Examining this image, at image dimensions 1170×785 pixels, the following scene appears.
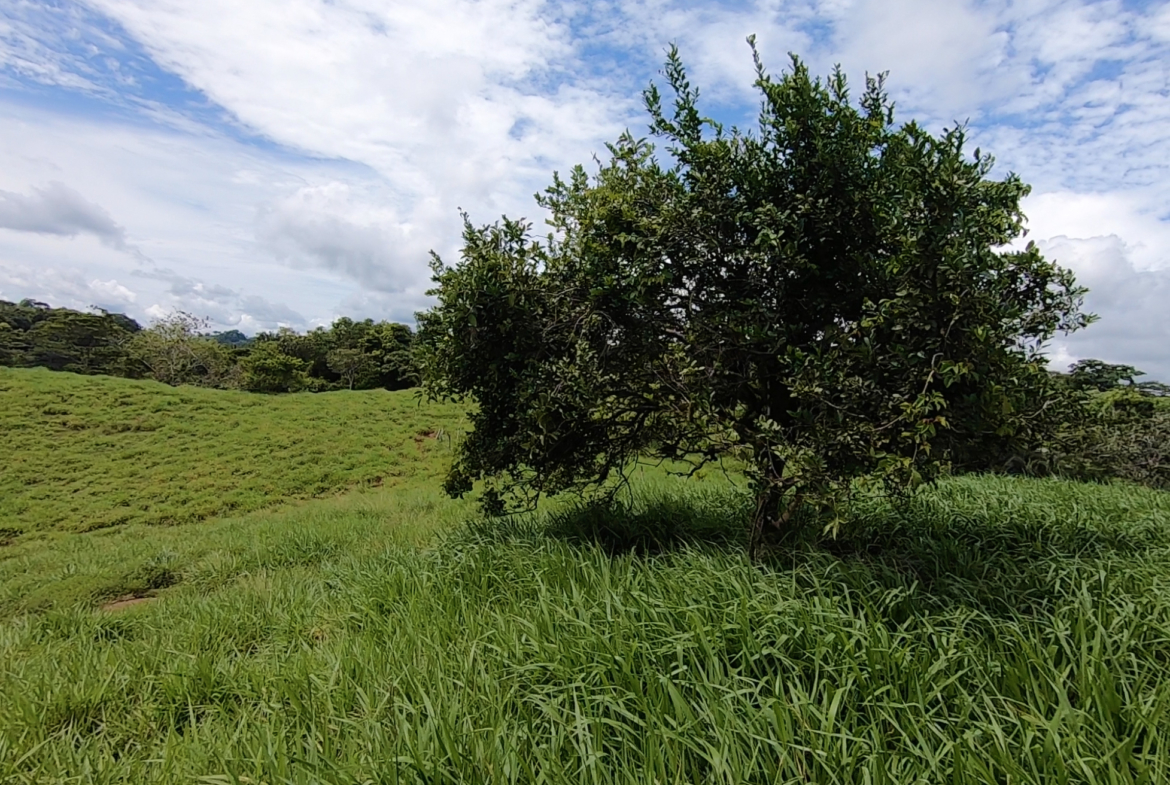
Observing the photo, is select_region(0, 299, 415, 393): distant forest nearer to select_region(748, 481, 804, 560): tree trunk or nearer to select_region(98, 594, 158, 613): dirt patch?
select_region(98, 594, 158, 613): dirt patch

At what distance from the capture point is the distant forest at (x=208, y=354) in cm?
2805

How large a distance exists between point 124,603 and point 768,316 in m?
6.51

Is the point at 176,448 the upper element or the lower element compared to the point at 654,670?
lower

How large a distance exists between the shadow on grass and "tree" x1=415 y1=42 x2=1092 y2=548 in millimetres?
391

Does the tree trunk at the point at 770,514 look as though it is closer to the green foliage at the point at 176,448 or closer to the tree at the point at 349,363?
the green foliage at the point at 176,448

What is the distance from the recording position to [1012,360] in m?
2.76

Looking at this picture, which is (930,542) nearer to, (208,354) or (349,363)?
(349,363)

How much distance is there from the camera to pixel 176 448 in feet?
47.5

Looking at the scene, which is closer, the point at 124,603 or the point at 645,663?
the point at 645,663

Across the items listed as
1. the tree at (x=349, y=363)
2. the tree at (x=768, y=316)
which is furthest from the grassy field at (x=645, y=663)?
the tree at (x=349, y=363)

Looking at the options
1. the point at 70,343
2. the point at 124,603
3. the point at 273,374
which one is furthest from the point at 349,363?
the point at 124,603

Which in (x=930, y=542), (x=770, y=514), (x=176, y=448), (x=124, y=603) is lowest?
(x=124, y=603)

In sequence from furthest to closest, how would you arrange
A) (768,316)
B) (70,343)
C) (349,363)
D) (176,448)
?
(70,343), (349,363), (176,448), (768,316)

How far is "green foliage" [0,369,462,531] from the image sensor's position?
11.3 meters
